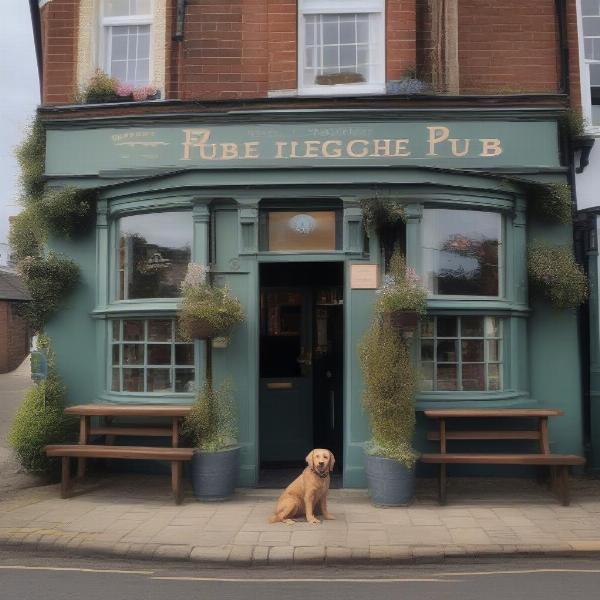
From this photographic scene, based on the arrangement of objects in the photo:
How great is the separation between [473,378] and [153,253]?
3975 mm

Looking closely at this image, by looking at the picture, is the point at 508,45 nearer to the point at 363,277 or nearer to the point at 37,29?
the point at 363,277

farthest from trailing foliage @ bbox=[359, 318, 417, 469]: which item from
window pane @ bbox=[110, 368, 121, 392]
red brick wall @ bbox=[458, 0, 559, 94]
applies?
red brick wall @ bbox=[458, 0, 559, 94]

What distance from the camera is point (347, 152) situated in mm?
8039

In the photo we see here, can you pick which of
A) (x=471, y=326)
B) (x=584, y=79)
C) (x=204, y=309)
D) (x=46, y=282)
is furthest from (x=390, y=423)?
(x=584, y=79)

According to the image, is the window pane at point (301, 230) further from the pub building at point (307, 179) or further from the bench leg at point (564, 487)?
the bench leg at point (564, 487)

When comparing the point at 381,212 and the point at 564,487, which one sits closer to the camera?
the point at 564,487

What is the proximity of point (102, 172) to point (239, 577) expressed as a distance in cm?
512

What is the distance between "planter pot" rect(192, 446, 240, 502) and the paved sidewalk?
0.36 ft

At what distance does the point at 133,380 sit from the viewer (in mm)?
8266

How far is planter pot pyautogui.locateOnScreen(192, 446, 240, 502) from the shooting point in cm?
715

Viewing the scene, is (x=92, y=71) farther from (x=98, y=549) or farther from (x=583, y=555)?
(x=583, y=555)

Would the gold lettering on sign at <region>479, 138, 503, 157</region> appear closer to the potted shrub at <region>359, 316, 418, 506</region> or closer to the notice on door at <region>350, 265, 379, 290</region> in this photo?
the notice on door at <region>350, 265, 379, 290</region>

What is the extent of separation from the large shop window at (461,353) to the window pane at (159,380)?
9.50 feet

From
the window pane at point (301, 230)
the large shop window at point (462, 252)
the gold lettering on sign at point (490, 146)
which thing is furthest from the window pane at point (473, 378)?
the gold lettering on sign at point (490, 146)
